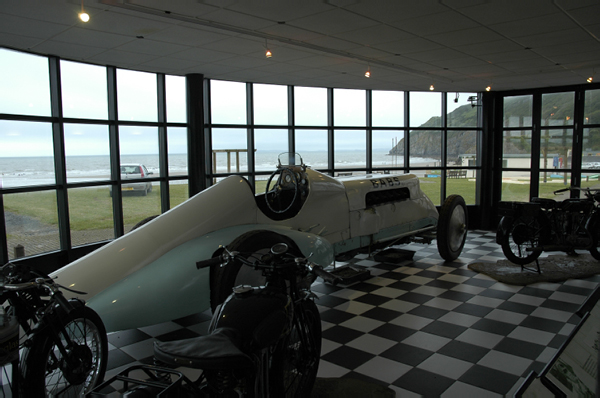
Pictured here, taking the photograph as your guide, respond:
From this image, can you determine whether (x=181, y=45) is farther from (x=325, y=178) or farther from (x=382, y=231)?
(x=382, y=231)

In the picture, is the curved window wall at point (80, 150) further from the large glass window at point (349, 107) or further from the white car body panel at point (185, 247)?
the large glass window at point (349, 107)

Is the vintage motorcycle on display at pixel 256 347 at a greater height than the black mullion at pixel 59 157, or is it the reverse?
the black mullion at pixel 59 157

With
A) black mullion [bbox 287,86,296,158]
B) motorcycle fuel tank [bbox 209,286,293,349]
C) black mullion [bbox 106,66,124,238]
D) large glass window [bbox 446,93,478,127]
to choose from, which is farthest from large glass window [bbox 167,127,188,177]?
large glass window [bbox 446,93,478,127]

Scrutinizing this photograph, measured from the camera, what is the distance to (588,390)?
1749 millimetres

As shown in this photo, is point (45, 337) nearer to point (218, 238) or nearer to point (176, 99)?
point (218, 238)

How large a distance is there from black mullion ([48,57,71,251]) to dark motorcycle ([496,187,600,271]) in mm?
5754

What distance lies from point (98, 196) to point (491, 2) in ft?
17.8

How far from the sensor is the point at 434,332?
3877 mm

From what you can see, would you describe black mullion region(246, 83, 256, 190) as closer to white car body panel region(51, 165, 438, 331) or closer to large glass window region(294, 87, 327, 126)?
large glass window region(294, 87, 327, 126)

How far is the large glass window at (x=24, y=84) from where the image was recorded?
203 inches

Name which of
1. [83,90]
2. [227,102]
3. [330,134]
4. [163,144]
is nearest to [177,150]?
[163,144]

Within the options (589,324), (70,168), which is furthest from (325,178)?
(70,168)

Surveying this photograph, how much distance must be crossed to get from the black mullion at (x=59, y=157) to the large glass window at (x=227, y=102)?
7.88ft

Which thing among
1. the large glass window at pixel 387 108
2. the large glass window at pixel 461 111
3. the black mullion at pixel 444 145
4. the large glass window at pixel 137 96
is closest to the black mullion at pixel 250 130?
the large glass window at pixel 137 96
